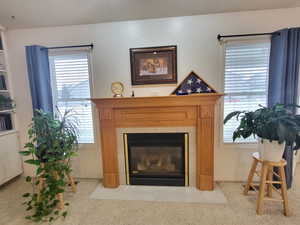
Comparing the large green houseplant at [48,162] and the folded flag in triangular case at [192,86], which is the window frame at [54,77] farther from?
the folded flag in triangular case at [192,86]

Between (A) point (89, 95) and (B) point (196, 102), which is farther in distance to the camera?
(A) point (89, 95)

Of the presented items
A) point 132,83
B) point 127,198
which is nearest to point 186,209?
point 127,198

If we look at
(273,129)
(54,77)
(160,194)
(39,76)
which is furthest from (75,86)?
(273,129)

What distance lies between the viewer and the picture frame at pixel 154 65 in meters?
2.38

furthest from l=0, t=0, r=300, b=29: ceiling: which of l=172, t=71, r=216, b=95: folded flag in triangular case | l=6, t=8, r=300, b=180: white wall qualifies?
l=172, t=71, r=216, b=95: folded flag in triangular case

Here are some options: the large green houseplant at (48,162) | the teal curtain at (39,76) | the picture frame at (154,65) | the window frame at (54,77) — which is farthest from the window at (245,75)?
the teal curtain at (39,76)

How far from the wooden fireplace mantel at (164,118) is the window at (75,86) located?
0.43m

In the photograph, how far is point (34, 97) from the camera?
2.49m

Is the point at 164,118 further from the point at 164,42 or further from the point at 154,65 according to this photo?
the point at 164,42

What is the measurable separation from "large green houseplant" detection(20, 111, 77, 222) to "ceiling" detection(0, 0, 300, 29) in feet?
4.61

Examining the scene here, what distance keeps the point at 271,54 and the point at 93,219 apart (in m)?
2.94

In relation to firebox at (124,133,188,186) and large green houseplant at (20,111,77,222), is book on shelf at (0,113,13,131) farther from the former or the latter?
firebox at (124,133,188,186)

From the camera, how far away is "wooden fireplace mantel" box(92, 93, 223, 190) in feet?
7.18

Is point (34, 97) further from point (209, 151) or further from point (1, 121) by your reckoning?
point (209, 151)
